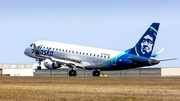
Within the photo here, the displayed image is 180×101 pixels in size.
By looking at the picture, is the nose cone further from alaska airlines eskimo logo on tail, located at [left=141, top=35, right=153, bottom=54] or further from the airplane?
alaska airlines eskimo logo on tail, located at [left=141, top=35, right=153, bottom=54]

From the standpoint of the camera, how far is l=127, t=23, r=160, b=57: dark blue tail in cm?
8188

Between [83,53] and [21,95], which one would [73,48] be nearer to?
[83,53]

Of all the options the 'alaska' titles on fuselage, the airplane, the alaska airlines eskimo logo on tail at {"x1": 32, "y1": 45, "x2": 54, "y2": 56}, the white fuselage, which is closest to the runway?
the airplane

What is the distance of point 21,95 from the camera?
133ft

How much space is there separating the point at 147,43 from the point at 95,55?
359 inches

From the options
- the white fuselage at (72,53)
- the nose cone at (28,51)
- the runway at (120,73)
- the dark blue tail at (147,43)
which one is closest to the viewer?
the dark blue tail at (147,43)

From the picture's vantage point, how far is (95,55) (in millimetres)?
85750

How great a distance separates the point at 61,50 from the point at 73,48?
2.05 meters

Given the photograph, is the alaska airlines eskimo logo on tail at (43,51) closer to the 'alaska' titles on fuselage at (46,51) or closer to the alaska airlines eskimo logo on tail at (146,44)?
the 'alaska' titles on fuselage at (46,51)

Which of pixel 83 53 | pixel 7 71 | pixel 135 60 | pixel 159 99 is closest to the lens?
pixel 159 99

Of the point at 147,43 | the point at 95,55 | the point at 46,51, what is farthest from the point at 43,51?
the point at 147,43

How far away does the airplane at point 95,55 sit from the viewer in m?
81.9

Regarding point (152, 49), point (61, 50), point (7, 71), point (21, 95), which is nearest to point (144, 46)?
point (152, 49)

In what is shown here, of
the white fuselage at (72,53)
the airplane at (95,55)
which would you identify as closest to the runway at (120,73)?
the airplane at (95,55)
